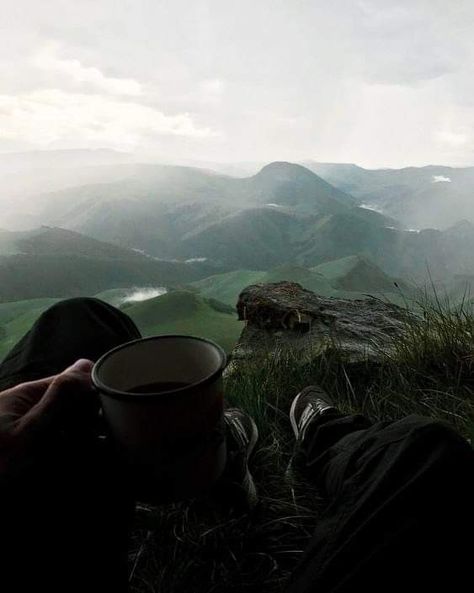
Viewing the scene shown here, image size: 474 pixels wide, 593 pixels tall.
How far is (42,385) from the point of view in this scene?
519 millimetres

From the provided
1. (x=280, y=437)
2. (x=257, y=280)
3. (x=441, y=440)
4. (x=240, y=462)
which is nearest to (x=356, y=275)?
(x=257, y=280)

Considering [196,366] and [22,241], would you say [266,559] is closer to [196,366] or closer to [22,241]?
[196,366]

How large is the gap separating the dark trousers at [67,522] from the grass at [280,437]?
0.23m

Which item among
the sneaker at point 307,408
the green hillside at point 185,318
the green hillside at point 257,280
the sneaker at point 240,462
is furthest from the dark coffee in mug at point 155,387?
the green hillside at point 257,280

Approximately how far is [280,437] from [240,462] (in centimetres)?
32

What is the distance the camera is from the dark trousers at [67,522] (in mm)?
471

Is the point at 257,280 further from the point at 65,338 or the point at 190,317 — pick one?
the point at 65,338

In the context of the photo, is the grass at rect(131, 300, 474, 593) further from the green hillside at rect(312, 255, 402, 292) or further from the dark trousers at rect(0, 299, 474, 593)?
the green hillside at rect(312, 255, 402, 292)

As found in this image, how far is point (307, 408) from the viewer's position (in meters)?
1.07

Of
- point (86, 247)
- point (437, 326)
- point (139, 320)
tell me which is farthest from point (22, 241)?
point (437, 326)

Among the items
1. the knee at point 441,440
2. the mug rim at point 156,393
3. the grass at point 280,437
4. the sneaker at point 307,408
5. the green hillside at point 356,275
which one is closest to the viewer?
the mug rim at point 156,393

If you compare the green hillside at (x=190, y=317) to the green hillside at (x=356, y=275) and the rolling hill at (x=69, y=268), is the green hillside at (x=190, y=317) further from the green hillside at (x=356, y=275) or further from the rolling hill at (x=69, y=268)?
the green hillside at (x=356, y=275)

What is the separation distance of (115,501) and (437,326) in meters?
1.22

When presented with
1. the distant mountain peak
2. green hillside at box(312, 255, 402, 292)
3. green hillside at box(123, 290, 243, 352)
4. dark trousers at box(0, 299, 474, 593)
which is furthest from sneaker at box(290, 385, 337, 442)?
the distant mountain peak
